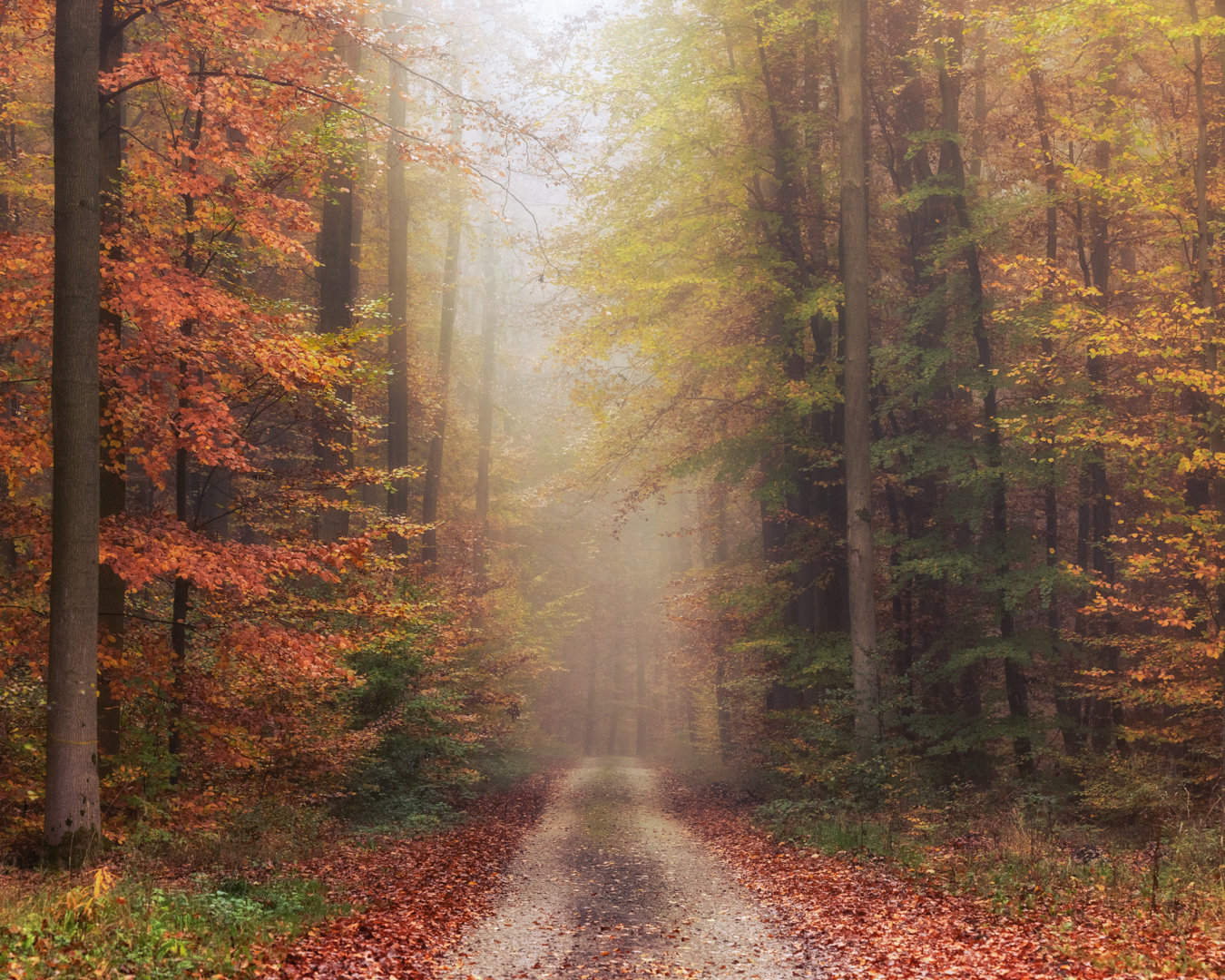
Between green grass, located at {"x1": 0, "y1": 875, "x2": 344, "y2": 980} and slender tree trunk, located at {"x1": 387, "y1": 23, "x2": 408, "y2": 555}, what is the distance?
10.3 m

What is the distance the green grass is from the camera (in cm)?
520

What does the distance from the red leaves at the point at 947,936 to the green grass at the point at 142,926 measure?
14.3 feet

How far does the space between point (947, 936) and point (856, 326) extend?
963cm

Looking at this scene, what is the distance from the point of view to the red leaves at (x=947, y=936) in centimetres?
624

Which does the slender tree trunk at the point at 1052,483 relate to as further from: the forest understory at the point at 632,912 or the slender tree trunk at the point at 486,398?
the slender tree trunk at the point at 486,398

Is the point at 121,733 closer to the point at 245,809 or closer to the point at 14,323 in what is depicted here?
the point at 245,809

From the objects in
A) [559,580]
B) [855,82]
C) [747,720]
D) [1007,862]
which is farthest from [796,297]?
[559,580]

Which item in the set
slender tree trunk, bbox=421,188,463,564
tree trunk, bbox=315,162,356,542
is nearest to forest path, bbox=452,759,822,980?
tree trunk, bbox=315,162,356,542

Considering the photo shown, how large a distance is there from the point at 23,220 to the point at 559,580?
2595 cm

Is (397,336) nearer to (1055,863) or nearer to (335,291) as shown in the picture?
(335,291)

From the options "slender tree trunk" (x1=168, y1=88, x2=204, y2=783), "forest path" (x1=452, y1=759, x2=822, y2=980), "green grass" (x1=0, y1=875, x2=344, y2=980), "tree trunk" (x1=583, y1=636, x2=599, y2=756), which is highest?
"slender tree trunk" (x1=168, y1=88, x2=204, y2=783)

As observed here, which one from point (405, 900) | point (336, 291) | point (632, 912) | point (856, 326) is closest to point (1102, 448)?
point (856, 326)

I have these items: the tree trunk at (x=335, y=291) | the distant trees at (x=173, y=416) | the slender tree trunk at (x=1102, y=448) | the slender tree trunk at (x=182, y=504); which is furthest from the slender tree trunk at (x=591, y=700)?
the slender tree trunk at (x=182, y=504)

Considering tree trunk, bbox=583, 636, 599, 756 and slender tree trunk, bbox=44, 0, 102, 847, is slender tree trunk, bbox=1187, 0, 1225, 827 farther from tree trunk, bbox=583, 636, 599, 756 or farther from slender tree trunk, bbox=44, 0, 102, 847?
tree trunk, bbox=583, 636, 599, 756
